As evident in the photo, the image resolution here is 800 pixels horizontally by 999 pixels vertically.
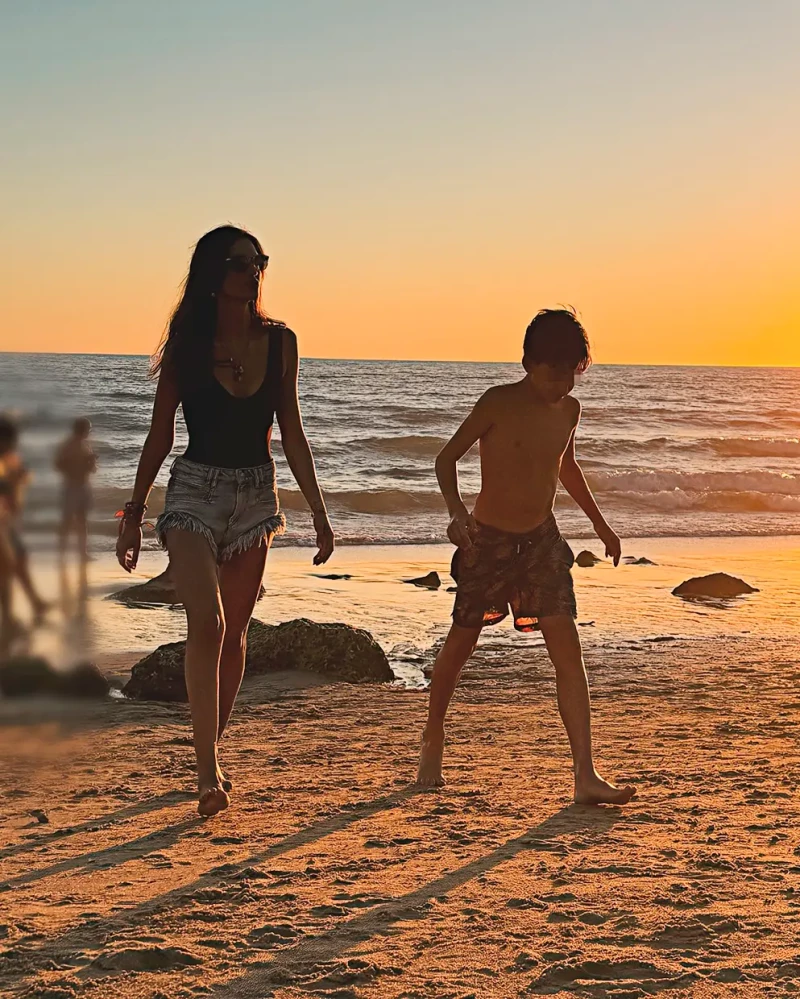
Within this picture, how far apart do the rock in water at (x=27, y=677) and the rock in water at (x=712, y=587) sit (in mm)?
7010

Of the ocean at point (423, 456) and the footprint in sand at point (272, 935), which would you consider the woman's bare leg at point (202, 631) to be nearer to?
the ocean at point (423, 456)

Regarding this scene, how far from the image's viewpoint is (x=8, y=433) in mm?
4176

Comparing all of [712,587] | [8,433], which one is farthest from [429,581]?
[8,433]

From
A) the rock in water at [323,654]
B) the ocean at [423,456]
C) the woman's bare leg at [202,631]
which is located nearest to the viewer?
the woman's bare leg at [202,631]

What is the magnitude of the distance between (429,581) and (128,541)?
7058 mm

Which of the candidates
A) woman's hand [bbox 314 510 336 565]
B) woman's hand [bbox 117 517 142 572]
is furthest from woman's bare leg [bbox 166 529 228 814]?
woman's hand [bbox 314 510 336 565]

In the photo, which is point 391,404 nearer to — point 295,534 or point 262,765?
point 295,534

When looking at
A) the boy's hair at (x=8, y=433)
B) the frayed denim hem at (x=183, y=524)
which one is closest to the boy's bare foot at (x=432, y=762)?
the frayed denim hem at (x=183, y=524)

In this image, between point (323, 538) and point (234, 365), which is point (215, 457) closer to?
point (234, 365)

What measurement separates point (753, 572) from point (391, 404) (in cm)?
3121

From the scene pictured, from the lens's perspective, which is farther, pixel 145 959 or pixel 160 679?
pixel 160 679

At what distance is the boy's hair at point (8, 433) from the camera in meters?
4.17

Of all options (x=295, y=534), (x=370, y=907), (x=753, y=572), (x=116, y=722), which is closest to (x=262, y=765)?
(x=116, y=722)

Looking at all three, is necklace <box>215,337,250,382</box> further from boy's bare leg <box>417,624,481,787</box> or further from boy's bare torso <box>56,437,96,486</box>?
boy's bare leg <box>417,624,481,787</box>
